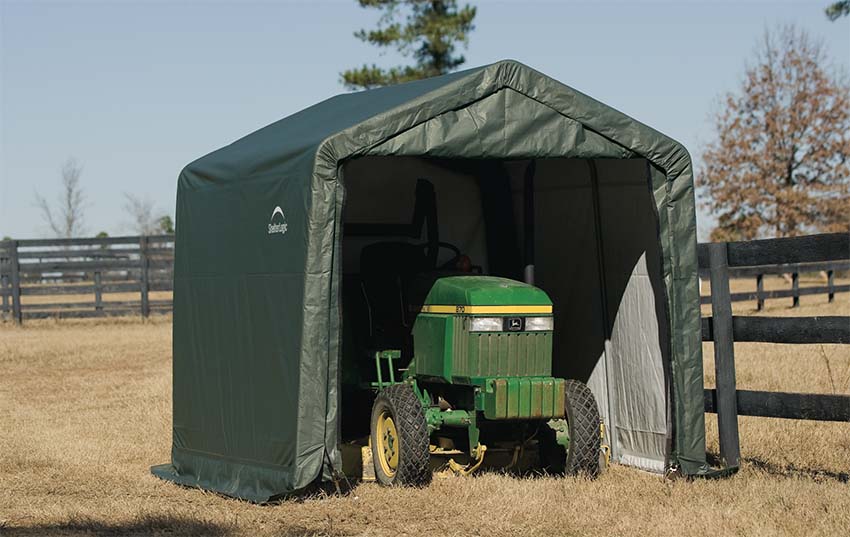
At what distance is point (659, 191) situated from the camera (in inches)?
346

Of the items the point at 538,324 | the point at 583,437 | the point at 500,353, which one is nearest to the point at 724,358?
the point at 583,437

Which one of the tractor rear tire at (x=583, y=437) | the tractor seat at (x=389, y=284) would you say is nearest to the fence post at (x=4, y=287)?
the tractor seat at (x=389, y=284)

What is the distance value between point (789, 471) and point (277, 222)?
3909mm

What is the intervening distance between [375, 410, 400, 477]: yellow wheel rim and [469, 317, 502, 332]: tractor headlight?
87 cm

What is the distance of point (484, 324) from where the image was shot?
28.4 ft

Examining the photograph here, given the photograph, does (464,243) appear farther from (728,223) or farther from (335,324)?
(728,223)

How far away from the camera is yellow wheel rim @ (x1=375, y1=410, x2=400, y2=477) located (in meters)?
8.73

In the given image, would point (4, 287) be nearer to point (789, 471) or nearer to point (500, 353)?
point (500, 353)

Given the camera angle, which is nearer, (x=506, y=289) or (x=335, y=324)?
(x=335, y=324)

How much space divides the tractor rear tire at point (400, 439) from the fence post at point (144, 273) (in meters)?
17.7

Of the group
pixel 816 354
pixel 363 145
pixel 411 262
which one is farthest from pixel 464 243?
pixel 816 354

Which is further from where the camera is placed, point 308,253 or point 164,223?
point 164,223

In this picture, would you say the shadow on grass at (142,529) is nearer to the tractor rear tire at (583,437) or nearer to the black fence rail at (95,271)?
the tractor rear tire at (583,437)

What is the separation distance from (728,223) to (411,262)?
111ft
